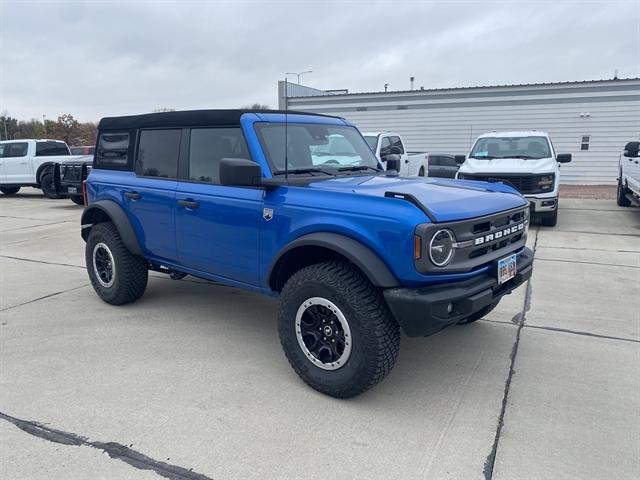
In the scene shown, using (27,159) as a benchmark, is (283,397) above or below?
below

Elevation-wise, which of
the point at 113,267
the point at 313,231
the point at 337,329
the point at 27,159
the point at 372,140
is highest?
the point at 372,140

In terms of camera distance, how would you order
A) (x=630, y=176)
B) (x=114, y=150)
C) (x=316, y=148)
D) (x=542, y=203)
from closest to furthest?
1. (x=316, y=148)
2. (x=114, y=150)
3. (x=542, y=203)
4. (x=630, y=176)

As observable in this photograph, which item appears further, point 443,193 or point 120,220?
point 120,220

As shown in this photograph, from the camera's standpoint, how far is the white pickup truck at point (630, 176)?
403 inches

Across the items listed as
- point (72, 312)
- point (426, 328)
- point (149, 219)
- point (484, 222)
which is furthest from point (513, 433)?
point (72, 312)

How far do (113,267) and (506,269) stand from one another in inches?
145

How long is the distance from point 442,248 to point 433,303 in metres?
0.35

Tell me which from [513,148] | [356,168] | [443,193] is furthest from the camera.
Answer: [513,148]

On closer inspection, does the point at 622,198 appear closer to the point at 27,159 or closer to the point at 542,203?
the point at 542,203

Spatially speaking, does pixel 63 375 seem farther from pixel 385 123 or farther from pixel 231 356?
pixel 385 123

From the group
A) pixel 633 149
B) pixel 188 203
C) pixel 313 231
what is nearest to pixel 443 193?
pixel 313 231

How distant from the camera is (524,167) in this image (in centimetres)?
984

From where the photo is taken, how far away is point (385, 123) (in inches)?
898

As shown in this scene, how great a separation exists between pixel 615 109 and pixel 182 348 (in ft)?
67.1
